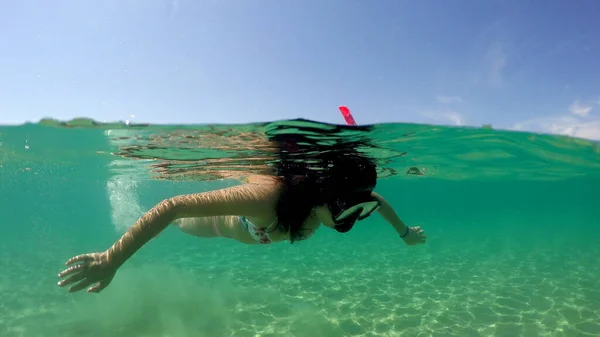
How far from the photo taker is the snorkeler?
2.81 m

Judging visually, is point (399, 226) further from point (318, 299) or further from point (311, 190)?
point (318, 299)

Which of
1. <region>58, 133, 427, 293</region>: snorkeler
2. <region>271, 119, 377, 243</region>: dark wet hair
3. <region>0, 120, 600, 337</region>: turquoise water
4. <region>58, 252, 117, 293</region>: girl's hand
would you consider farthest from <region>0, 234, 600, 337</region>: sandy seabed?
<region>58, 252, 117, 293</region>: girl's hand

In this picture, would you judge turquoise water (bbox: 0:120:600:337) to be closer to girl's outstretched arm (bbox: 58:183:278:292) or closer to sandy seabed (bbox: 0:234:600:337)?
sandy seabed (bbox: 0:234:600:337)

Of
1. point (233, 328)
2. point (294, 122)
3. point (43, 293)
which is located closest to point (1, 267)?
point (43, 293)

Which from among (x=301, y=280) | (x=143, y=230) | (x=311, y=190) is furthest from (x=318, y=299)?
(x=143, y=230)

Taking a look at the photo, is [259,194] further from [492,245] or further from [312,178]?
[492,245]

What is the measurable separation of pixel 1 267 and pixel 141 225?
2001 cm

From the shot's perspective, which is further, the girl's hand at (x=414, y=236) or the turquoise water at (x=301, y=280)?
the turquoise water at (x=301, y=280)

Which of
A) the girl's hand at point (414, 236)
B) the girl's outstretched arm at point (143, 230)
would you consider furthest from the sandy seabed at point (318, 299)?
the girl's outstretched arm at point (143, 230)

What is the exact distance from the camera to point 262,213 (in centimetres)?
408

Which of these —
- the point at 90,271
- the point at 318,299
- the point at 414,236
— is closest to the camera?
the point at 90,271

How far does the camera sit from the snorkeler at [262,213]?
2807 mm

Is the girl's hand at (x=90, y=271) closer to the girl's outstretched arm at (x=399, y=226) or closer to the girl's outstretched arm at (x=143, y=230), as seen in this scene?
the girl's outstretched arm at (x=143, y=230)

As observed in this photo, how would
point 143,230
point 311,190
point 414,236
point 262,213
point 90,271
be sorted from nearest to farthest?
point 90,271
point 143,230
point 262,213
point 311,190
point 414,236
